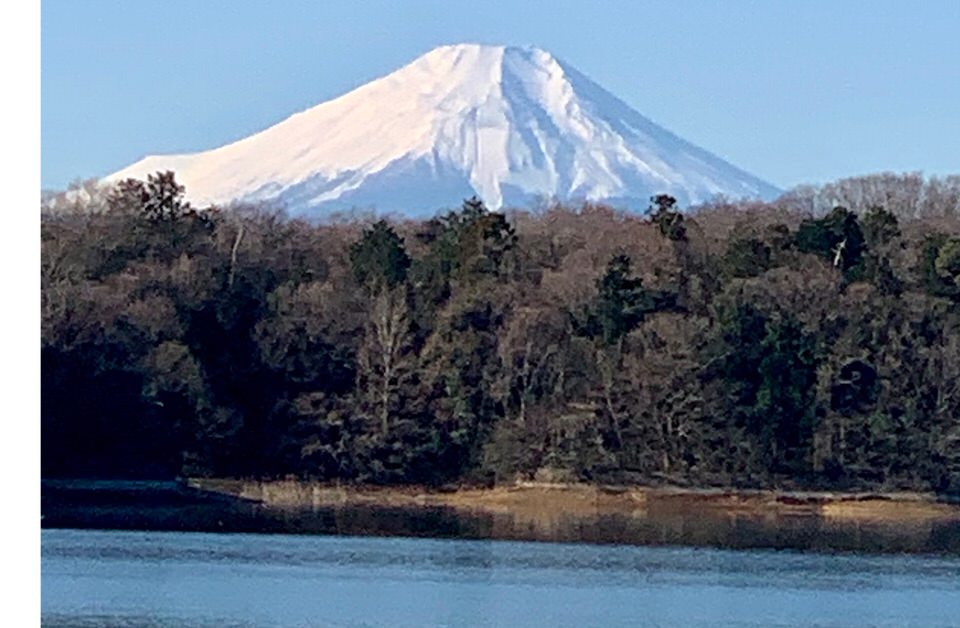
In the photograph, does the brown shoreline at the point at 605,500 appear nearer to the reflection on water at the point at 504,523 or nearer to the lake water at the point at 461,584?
the reflection on water at the point at 504,523

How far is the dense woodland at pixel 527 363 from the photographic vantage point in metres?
49.7

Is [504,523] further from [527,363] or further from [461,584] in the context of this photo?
[461,584]

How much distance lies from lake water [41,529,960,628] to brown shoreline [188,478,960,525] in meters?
13.4

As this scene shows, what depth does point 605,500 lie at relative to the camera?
51.4m

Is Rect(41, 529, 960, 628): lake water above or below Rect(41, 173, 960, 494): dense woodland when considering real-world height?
below

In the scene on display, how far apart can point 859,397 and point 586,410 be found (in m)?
7.33

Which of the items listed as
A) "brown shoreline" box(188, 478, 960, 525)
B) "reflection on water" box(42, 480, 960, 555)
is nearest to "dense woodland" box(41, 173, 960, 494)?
"brown shoreline" box(188, 478, 960, 525)

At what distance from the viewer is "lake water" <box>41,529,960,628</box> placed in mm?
22094

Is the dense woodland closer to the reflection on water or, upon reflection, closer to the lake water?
the reflection on water

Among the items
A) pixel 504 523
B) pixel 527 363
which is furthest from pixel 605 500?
pixel 504 523

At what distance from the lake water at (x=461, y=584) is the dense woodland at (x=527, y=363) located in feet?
44.2

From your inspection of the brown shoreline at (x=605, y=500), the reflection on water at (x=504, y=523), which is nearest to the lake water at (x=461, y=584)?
the reflection on water at (x=504, y=523)
